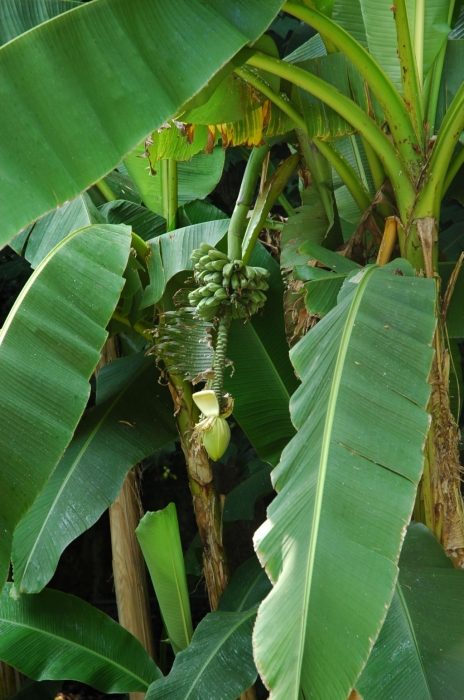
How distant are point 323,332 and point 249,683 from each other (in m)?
0.81

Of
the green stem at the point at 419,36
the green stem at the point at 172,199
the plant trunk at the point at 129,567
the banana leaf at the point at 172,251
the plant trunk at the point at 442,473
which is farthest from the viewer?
the plant trunk at the point at 129,567

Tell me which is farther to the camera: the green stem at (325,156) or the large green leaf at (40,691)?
the large green leaf at (40,691)

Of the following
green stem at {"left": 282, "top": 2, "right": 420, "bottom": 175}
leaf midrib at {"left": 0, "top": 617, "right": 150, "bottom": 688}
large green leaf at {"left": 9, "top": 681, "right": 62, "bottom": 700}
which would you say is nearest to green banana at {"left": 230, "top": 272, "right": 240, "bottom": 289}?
green stem at {"left": 282, "top": 2, "right": 420, "bottom": 175}

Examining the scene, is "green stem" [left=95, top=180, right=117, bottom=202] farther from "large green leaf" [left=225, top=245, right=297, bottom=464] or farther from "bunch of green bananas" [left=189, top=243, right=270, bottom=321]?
"bunch of green bananas" [left=189, top=243, right=270, bottom=321]

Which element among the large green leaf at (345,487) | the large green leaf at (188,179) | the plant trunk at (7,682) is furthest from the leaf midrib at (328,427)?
the plant trunk at (7,682)

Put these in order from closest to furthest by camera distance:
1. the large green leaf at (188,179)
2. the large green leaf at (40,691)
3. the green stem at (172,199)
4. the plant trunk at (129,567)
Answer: the green stem at (172,199) → the large green leaf at (188,179) → the plant trunk at (129,567) → the large green leaf at (40,691)

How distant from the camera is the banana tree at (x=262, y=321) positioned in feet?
2.73

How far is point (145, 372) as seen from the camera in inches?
72.8

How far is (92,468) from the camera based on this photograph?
1595 millimetres

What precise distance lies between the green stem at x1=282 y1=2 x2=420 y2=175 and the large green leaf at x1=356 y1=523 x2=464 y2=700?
740 mm

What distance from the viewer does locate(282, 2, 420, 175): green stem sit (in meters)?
1.19

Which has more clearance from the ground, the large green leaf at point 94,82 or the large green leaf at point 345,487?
the large green leaf at point 94,82

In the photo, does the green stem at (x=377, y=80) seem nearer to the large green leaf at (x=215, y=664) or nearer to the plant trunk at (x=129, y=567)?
the large green leaf at (x=215, y=664)

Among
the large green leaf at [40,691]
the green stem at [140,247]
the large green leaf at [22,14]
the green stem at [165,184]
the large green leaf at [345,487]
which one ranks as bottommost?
the large green leaf at [40,691]
